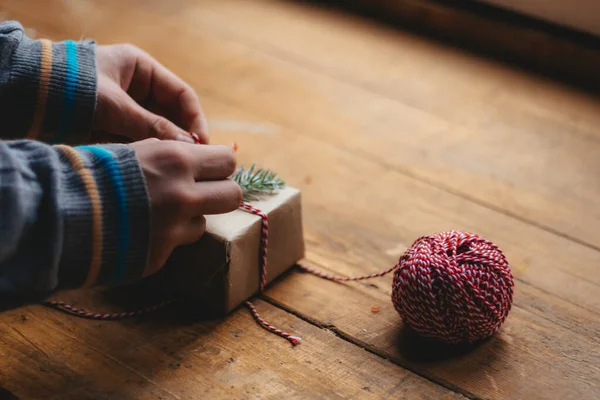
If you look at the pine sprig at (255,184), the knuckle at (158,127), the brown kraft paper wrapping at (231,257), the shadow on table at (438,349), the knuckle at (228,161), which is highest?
the knuckle at (228,161)

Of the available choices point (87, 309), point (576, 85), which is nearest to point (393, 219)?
point (87, 309)

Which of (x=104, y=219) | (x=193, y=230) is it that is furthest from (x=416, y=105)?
(x=104, y=219)

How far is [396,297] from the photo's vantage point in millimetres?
906

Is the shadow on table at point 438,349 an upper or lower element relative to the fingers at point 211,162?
lower

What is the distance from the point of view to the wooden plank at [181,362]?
83 cm

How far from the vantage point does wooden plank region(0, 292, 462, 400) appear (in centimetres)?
83

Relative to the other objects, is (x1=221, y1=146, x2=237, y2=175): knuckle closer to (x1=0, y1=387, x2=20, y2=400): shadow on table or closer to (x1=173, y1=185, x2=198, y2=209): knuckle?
(x1=173, y1=185, x2=198, y2=209): knuckle

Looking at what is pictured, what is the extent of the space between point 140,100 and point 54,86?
0.15 metres

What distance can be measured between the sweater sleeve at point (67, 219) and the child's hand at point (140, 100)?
7.6 inches

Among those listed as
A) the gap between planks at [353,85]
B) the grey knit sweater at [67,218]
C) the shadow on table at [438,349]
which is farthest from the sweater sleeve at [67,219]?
the gap between planks at [353,85]

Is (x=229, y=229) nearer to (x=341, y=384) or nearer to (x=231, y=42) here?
(x=341, y=384)

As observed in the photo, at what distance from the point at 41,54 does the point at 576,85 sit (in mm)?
1079

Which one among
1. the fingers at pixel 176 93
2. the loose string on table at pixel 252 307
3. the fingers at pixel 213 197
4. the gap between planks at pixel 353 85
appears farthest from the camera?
the gap between planks at pixel 353 85

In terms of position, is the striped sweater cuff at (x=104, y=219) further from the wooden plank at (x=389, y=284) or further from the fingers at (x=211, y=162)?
the wooden plank at (x=389, y=284)
